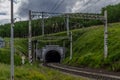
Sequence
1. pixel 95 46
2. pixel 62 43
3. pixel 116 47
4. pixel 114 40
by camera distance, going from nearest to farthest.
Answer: pixel 116 47, pixel 114 40, pixel 95 46, pixel 62 43

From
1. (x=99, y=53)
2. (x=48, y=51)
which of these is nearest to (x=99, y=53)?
(x=99, y=53)

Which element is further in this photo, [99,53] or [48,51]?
[48,51]

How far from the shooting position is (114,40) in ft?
258

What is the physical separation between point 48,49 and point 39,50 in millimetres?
5167

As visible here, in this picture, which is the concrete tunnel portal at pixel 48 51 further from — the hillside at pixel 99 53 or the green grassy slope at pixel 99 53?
the green grassy slope at pixel 99 53

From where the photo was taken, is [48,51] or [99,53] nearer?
[99,53]

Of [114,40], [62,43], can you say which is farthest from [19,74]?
[62,43]

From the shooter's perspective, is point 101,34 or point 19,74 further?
point 101,34

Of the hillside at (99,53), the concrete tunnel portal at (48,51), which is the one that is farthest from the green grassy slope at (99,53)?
the concrete tunnel portal at (48,51)

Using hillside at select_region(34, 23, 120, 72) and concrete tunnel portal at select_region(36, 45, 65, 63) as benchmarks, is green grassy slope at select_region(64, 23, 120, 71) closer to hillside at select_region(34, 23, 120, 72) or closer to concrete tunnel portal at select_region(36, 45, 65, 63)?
hillside at select_region(34, 23, 120, 72)

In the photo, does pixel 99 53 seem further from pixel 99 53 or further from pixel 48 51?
pixel 48 51

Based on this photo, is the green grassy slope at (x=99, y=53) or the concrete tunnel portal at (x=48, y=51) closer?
the green grassy slope at (x=99, y=53)

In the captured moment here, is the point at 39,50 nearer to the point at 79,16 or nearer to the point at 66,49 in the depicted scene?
the point at 66,49

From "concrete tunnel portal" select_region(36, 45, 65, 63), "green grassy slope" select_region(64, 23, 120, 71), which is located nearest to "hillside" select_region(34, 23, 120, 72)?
"green grassy slope" select_region(64, 23, 120, 71)
